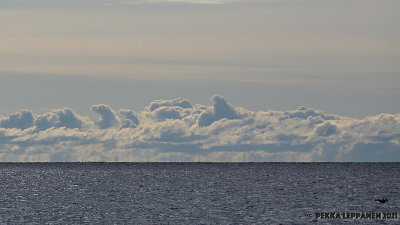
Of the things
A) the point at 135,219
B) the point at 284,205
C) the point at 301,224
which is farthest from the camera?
the point at 284,205

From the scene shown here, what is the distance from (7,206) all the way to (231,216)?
35.2m

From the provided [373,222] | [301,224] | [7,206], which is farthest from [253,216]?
[7,206]

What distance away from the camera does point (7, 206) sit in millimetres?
98312

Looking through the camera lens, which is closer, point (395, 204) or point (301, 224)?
point (301, 224)

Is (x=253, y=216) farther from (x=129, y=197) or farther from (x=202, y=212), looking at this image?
(x=129, y=197)

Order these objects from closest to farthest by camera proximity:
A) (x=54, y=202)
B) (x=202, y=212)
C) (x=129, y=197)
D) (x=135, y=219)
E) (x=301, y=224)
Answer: (x=301, y=224) < (x=135, y=219) < (x=202, y=212) < (x=54, y=202) < (x=129, y=197)

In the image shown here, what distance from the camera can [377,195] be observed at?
118812 mm

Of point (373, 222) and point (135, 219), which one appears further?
point (135, 219)

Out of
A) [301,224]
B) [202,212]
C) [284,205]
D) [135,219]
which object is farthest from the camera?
[284,205]

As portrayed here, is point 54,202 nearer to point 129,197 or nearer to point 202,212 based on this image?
point 129,197

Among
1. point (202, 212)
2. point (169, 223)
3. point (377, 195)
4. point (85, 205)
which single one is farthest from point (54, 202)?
point (377, 195)

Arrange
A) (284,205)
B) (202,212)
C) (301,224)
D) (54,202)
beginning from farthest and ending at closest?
(54,202) → (284,205) → (202,212) → (301,224)

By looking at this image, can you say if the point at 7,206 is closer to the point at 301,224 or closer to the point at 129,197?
the point at 129,197

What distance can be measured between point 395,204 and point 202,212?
1184 inches
